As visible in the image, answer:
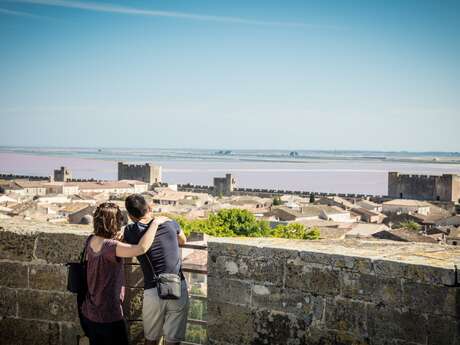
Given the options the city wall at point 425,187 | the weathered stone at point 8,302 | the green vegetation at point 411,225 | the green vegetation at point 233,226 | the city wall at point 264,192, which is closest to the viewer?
the weathered stone at point 8,302

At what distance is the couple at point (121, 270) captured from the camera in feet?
11.2

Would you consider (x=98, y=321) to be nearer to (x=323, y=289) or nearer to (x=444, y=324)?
(x=323, y=289)

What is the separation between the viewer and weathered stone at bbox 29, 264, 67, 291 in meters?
4.17

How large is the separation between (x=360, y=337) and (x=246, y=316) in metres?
0.69

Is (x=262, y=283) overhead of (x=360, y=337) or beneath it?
overhead

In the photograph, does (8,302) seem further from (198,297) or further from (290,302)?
(290,302)

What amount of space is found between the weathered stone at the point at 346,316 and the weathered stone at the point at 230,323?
0.50 meters

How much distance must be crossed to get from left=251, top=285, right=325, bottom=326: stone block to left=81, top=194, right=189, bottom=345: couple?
0.45 meters

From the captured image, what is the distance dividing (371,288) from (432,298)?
319 mm

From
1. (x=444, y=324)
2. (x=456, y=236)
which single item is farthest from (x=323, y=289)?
(x=456, y=236)

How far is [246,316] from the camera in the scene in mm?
3721

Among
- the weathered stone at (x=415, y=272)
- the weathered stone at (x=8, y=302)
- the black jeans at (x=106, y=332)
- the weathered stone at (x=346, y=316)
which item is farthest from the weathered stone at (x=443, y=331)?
the weathered stone at (x=8, y=302)

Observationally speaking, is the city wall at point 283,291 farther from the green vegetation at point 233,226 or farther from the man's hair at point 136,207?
the green vegetation at point 233,226

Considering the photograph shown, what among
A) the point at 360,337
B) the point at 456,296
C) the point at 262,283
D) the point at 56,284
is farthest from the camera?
the point at 56,284
